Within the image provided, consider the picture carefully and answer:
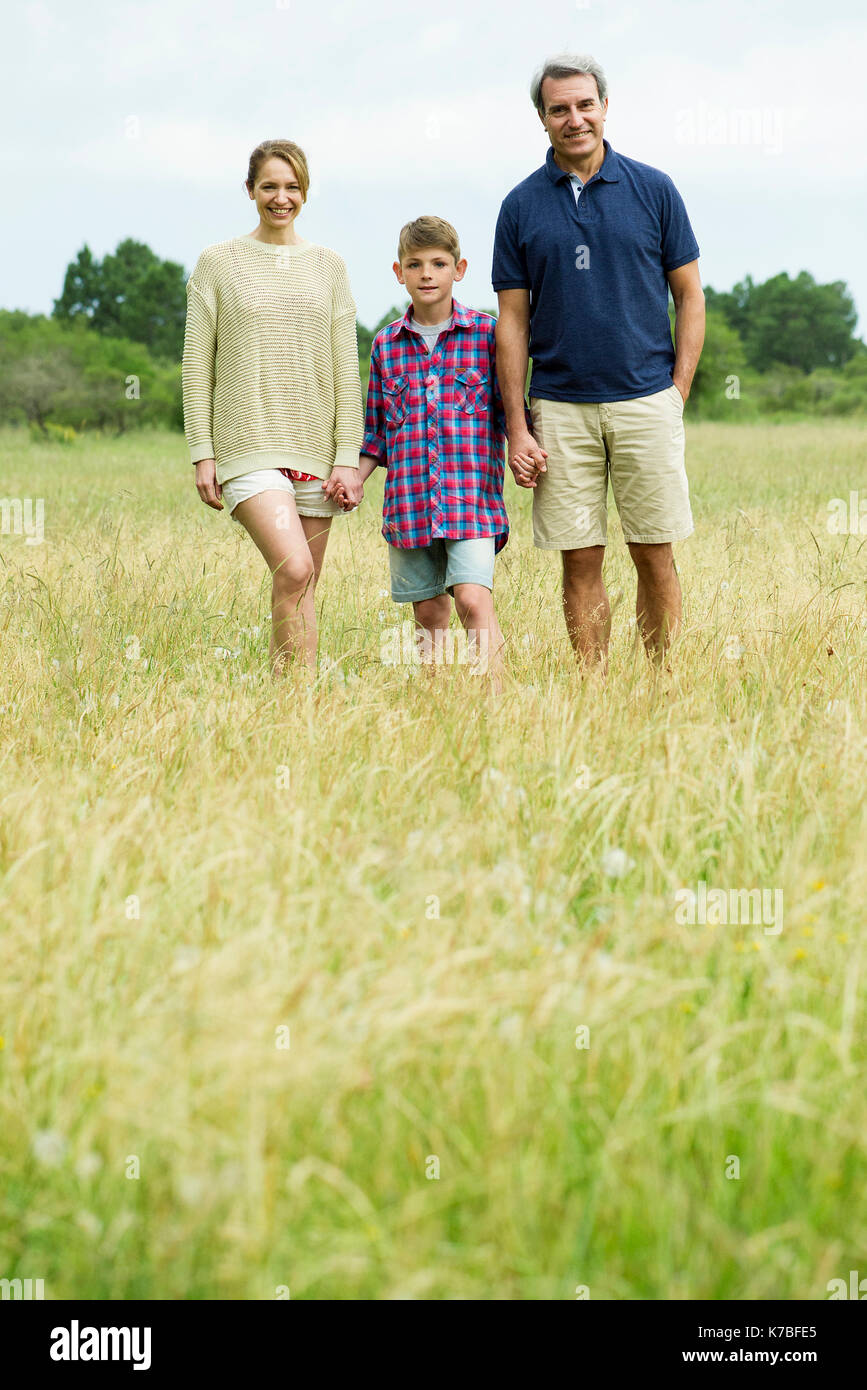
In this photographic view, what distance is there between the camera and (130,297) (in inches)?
2702

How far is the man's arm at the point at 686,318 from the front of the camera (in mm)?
4254

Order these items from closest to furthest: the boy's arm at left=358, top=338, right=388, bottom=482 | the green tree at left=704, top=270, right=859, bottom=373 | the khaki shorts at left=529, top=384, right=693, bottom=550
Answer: the khaki shorts at left=529, top=384, right=693, bottom=550
the boy's arm at left=358, top=338, right=388, bottom=482
the green tree at left=704, top=270, right=859, bottom=373

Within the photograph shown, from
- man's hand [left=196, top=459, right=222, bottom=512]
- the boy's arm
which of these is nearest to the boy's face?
the boy's arm

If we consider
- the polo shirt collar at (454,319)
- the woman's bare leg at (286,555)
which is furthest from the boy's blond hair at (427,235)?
the woman's bare leg at (286,555)

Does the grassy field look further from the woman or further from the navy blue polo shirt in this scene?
the navy blue polo shirt

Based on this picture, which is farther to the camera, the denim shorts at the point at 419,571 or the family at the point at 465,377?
the denim shorts at the point at 419,571

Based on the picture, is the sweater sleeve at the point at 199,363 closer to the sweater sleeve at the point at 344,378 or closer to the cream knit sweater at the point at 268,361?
the cream knit sweater at the point at 268,361

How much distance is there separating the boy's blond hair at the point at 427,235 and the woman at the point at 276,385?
1.33 ft

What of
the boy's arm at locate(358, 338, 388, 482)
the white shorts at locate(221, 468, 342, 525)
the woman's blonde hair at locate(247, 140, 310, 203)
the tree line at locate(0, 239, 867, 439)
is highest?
the tree line at locate(0, 239, 867, 439)

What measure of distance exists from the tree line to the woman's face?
1521 millimetres

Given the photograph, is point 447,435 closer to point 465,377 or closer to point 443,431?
point 443,431

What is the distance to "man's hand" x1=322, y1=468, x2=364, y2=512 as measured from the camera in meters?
4.30
